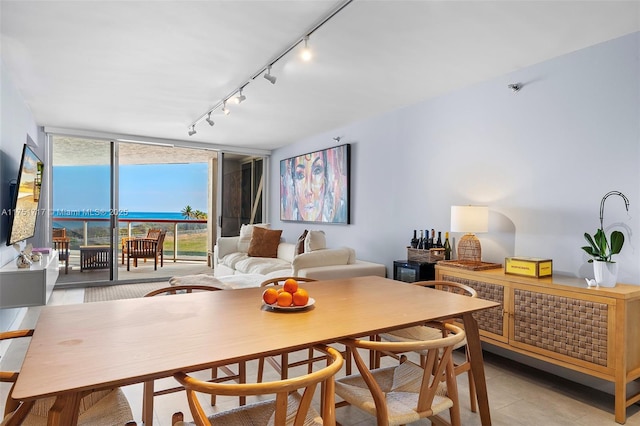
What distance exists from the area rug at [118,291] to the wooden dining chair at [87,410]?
168 inches

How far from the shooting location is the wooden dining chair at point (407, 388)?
1.47m

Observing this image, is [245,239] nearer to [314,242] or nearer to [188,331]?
[314,242]

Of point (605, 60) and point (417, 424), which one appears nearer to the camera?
point (417, 424)

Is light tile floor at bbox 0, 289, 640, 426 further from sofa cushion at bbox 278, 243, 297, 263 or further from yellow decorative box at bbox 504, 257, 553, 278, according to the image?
sofa cushion at bbox 278, 243, 297, 263

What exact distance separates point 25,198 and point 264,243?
319 centimetres

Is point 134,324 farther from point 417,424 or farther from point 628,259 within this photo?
point 628,259

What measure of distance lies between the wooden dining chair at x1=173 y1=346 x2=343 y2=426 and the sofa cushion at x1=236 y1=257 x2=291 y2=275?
11.6ft

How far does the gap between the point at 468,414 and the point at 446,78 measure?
9.15ft

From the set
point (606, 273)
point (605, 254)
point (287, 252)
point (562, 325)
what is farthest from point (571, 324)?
point (287, 252)

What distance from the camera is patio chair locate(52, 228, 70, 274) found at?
6.34 meters

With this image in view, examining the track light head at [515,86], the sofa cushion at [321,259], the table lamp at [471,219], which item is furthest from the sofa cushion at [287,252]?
the track light head at [515,86]

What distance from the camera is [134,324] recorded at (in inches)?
63.6

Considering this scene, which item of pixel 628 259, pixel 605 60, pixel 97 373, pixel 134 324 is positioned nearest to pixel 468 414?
pixel 628 259

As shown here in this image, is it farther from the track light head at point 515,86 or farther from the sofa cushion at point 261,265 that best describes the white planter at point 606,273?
the sofa cushion at point 261,265
